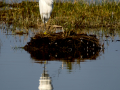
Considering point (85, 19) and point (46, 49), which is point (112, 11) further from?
point (46, 49)

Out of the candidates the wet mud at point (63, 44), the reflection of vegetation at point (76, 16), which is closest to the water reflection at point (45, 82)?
the wet mud at point (63, 44)

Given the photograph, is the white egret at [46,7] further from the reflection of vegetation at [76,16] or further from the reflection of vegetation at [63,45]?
the reflection of vegetation at [63,45]

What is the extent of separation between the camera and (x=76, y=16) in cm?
1548

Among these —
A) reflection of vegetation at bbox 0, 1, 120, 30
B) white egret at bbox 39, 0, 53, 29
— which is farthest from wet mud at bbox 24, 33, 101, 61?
reflection of vegetation at bbox 0, 1, 120, 30

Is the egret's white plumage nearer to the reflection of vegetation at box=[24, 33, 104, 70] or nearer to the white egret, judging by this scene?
the white egret

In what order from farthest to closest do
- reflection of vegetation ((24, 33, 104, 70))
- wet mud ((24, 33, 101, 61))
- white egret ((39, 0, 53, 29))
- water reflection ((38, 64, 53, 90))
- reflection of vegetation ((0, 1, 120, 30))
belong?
1. reflection of vegetation ((0, 1, 120, 30))
2. white egret ((39, 0, 53, 29))
3. wet mud ((24, 33, 101, 61))
4. reflection of vegetation ((24, 33, 104, 70))
5. water reflection ((38, 64, 53, 90))

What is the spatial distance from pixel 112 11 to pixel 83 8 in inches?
54.5

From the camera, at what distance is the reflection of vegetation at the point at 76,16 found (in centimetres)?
1466

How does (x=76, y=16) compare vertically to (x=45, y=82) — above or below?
above

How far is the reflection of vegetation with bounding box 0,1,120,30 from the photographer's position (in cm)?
1466

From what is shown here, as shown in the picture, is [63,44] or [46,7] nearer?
[63,44]

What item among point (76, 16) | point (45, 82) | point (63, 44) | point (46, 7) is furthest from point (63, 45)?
point (76, 16)

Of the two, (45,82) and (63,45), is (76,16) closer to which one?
(63,45)

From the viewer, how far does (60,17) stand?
15.3m
